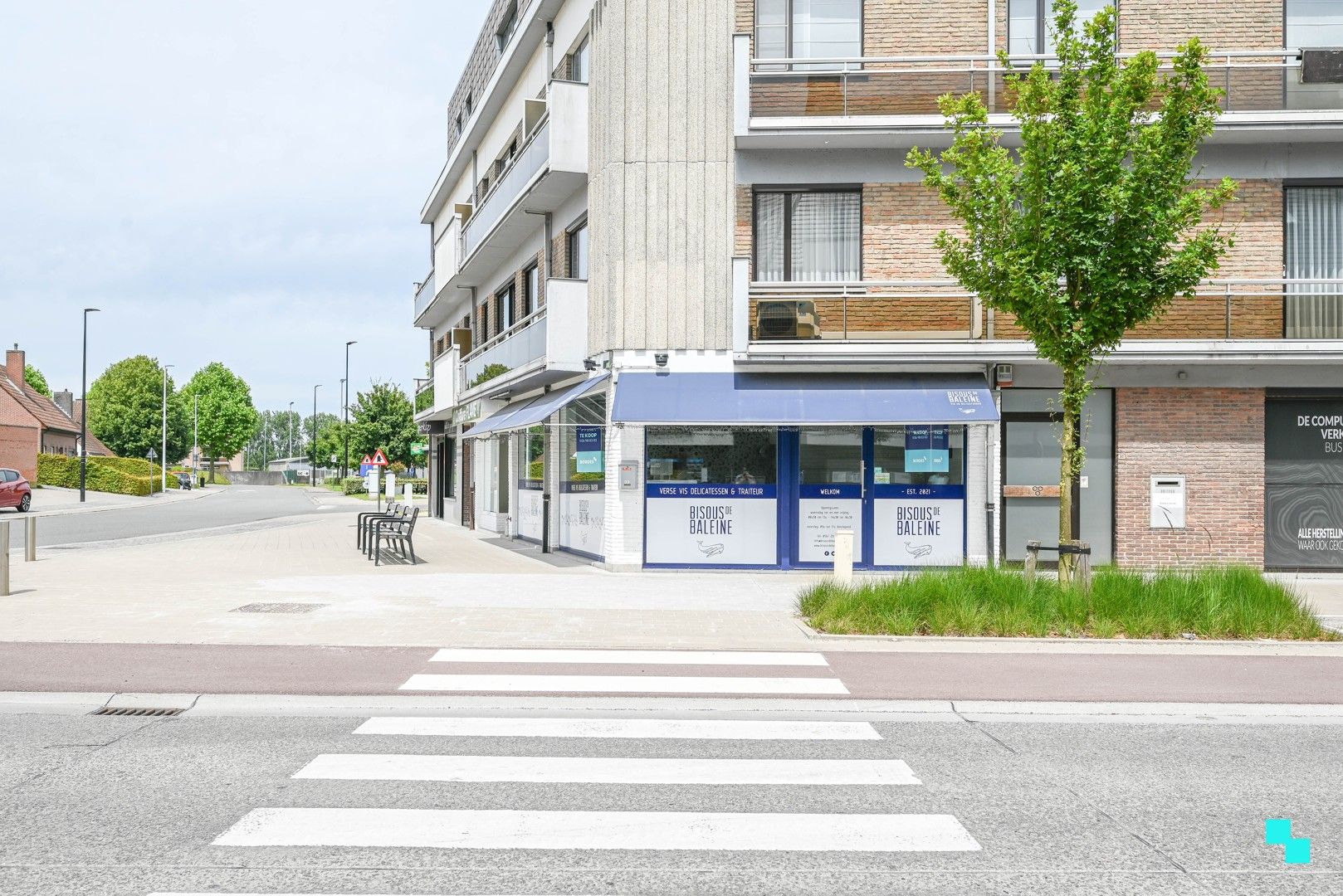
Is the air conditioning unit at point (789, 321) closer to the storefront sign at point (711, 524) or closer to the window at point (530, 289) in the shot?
the storefront sign at point (711, 524)

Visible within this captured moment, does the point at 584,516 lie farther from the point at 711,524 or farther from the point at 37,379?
the point at 37,379

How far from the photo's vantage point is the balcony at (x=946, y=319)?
53.3ft

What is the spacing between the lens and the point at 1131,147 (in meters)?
11.4

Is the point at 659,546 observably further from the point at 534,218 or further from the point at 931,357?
the point at 534,218

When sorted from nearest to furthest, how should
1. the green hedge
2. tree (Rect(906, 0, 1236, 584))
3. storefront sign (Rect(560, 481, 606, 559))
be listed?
tree (Rect(906, 0, 1236, 584)) < storefront sign (Rect(560, 481, 606, 559)) < the green hedge

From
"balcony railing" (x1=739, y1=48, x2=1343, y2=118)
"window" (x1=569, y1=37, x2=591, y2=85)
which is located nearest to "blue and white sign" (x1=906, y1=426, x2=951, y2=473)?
"balcony railing" (x1=739, y1=48, x2=1343, y2=118)

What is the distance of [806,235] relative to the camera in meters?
17.0

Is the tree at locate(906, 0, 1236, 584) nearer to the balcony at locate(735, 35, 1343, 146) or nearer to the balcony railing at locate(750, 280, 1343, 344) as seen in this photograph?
the balcony at locate(735, 35, 1343, 146)

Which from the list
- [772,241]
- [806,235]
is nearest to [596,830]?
[772,241]

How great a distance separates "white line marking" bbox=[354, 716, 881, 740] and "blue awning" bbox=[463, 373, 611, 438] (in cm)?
981

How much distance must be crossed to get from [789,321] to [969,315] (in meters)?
2.74

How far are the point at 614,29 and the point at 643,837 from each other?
1455 cm

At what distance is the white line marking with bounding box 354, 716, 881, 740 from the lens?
22.3 ft

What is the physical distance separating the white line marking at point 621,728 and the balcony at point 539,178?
1237 centimetres
